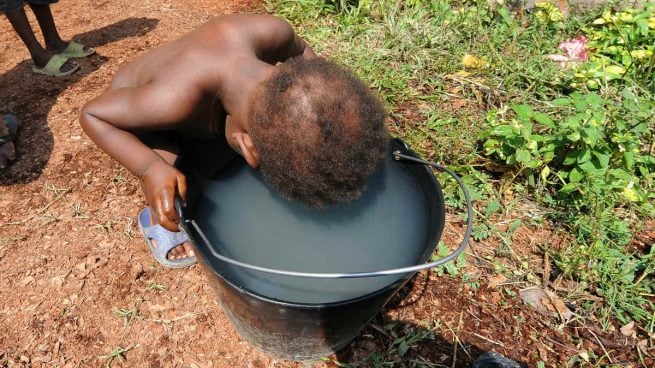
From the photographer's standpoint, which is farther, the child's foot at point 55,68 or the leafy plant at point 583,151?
the child's foot at point 55,68

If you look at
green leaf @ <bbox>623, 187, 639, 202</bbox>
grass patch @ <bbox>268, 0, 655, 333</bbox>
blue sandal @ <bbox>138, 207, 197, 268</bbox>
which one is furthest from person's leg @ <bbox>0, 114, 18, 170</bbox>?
green leaf @ <bbox>623, 187, 639, 202</bbox>

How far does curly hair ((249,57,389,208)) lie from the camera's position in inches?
45.3

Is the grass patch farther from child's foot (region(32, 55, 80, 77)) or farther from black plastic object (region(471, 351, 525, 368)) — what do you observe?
child's foot (region(32, 55, 80, 77))

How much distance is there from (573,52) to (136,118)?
267 cm

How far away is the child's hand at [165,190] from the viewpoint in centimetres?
130

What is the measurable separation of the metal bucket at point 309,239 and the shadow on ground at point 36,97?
1.22 meters

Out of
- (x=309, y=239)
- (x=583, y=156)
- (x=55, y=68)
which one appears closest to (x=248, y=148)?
(x=309, y=239)

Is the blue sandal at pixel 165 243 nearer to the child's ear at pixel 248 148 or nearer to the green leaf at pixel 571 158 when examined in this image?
the child's ear at pixel 248 148

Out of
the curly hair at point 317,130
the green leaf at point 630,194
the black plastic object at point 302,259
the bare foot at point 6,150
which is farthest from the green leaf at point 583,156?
the bare foot at point 6,150

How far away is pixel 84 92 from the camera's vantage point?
2.69m

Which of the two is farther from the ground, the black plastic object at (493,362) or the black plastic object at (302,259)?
the black plastic object at (302,259)

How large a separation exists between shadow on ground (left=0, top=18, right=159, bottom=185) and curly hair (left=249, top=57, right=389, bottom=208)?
1577 mm

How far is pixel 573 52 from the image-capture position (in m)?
2.92

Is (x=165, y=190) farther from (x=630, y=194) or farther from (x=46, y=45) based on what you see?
(x=46, y=45)
